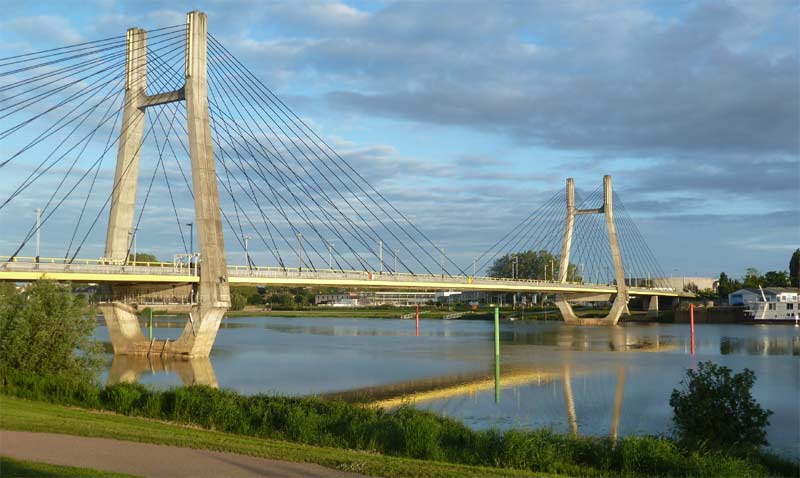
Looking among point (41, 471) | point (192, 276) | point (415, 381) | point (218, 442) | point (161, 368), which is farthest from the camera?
point (192, 276)

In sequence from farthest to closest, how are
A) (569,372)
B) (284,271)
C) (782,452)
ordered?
1. (284,271)
2. (569,372)
3. (782,452)

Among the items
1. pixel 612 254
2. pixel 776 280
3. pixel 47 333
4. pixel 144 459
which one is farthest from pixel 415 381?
pixel 776 280

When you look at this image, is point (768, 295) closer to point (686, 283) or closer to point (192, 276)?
point (686, 283)

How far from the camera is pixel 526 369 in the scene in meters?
32.4

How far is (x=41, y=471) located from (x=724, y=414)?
35.9 feet

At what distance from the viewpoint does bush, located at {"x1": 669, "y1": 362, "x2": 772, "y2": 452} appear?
13.4m

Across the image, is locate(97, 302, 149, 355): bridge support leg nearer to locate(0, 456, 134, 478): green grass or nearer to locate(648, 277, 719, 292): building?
locate(0, 456, 134, 478): green grass

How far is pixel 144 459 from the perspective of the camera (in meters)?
10.0

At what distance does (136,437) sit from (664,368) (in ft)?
85.5

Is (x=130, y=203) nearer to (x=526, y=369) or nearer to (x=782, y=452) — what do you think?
(x=526, y=369)

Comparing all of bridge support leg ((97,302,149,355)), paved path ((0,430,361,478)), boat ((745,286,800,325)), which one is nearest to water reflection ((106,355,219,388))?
bridge support leg ((97,302,149,355))

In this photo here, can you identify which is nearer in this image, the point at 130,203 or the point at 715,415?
the point at 715,415

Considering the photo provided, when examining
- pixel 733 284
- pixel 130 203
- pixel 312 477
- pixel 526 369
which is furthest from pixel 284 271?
pixel 733 284

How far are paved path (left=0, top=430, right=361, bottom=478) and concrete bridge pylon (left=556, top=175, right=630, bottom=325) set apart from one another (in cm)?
6953
